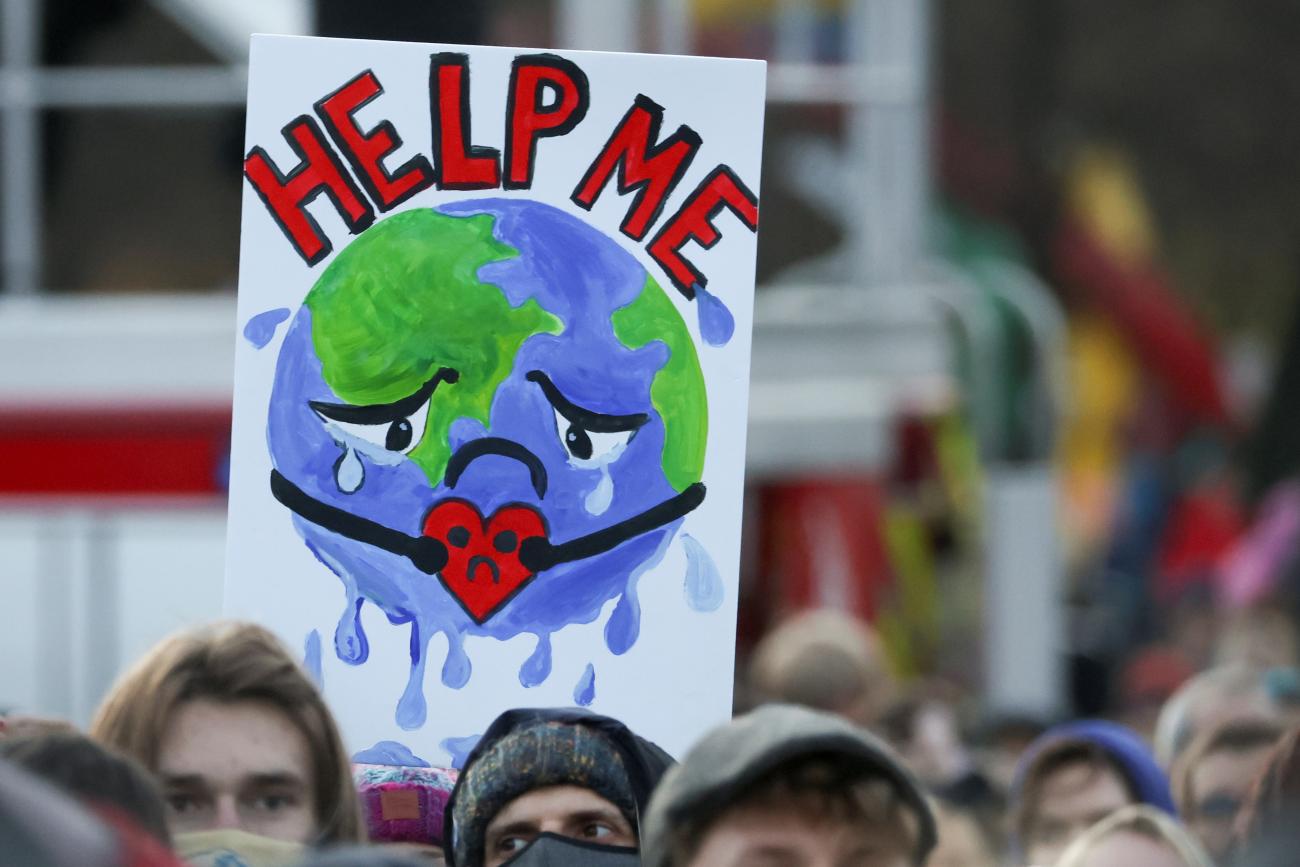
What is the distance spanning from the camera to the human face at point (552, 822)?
2760 mm

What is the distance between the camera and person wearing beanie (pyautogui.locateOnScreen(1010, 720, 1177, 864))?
3.71 metres

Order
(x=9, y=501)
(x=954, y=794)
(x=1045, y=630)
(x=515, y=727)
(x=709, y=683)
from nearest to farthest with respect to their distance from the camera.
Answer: (x=515, y=727)
(x=709, y=683)
(x=954, y=794)
(x=9, y=501)
(x=1045, y=630)

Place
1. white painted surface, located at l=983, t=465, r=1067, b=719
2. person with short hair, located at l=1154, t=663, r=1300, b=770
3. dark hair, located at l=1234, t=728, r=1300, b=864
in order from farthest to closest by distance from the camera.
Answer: white painted surface, located at l=983, t=465, r=1067, b=719, person with short hair, located at l=1154, t=663, r=1300, b=770, dark hair, located at l=1234, t=728, r=1300, b=864

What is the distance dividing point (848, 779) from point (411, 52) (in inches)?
47.7

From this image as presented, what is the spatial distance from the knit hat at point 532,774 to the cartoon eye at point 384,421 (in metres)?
0.47

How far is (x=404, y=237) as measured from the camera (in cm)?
319

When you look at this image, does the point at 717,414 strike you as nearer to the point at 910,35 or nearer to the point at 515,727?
the point at 515,727

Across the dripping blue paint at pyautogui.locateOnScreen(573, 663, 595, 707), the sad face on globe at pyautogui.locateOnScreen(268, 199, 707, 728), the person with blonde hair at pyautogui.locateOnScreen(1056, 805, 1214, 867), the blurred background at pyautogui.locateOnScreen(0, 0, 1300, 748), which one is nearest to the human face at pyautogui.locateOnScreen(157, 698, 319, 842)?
the sad face on globe at pyautogui.locateOnScreen(268, 199, 707, 728)

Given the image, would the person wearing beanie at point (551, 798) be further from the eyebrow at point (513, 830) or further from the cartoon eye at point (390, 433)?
the cartoon eye at point (390, 433)

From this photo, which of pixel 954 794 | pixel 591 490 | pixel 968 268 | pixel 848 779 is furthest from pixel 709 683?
pixel 968 268

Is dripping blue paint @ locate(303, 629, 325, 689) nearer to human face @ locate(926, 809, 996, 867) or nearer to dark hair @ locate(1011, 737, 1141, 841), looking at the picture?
human face @ locate(926, 809, 996, 867)

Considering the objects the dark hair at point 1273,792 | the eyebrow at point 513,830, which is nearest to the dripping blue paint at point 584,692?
the eyebrow at point 513,830

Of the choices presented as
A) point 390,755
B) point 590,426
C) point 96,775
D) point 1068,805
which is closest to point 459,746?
point 390,755

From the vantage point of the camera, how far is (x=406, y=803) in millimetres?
3031
